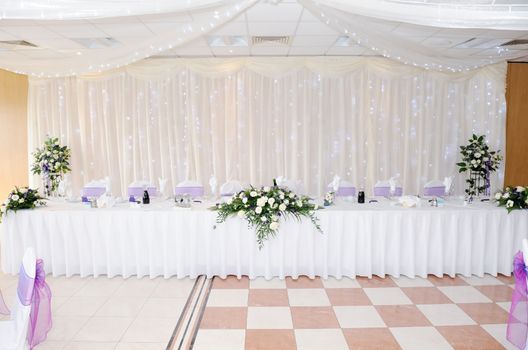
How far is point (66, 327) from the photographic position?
3346 mm

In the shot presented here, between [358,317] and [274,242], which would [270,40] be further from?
[358,317]

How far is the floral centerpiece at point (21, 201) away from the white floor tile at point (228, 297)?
7.72ft

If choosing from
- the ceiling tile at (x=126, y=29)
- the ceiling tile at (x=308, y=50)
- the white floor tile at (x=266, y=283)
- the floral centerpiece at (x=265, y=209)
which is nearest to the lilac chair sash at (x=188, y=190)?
the floral centerpiece at (x=265, y=209)

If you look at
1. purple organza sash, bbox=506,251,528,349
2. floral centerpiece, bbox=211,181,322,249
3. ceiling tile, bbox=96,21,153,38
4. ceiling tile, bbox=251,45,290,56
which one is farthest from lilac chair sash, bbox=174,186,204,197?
purple organza sash, bbox=506,251,528,349

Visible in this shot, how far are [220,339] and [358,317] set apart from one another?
1.28 metres

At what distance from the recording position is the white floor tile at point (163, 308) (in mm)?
3549

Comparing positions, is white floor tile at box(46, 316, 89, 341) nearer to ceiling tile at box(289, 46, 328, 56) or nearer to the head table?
the head table

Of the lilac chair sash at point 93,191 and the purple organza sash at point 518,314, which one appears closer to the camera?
the purple organza sash at point 518,314

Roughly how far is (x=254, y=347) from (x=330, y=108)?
206 inches

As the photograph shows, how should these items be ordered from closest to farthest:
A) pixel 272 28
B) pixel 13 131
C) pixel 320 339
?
pixel 320 339
pixel 272 28
pixel 13 131

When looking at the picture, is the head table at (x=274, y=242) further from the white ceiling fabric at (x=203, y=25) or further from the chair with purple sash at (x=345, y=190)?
the white ceiling fabric at (x=203, y=25)

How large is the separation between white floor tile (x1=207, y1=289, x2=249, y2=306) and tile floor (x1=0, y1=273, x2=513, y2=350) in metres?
0.01

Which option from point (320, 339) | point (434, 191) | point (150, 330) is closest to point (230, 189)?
point (150, 330)

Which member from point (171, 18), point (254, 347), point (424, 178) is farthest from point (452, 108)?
point (254, 347)
